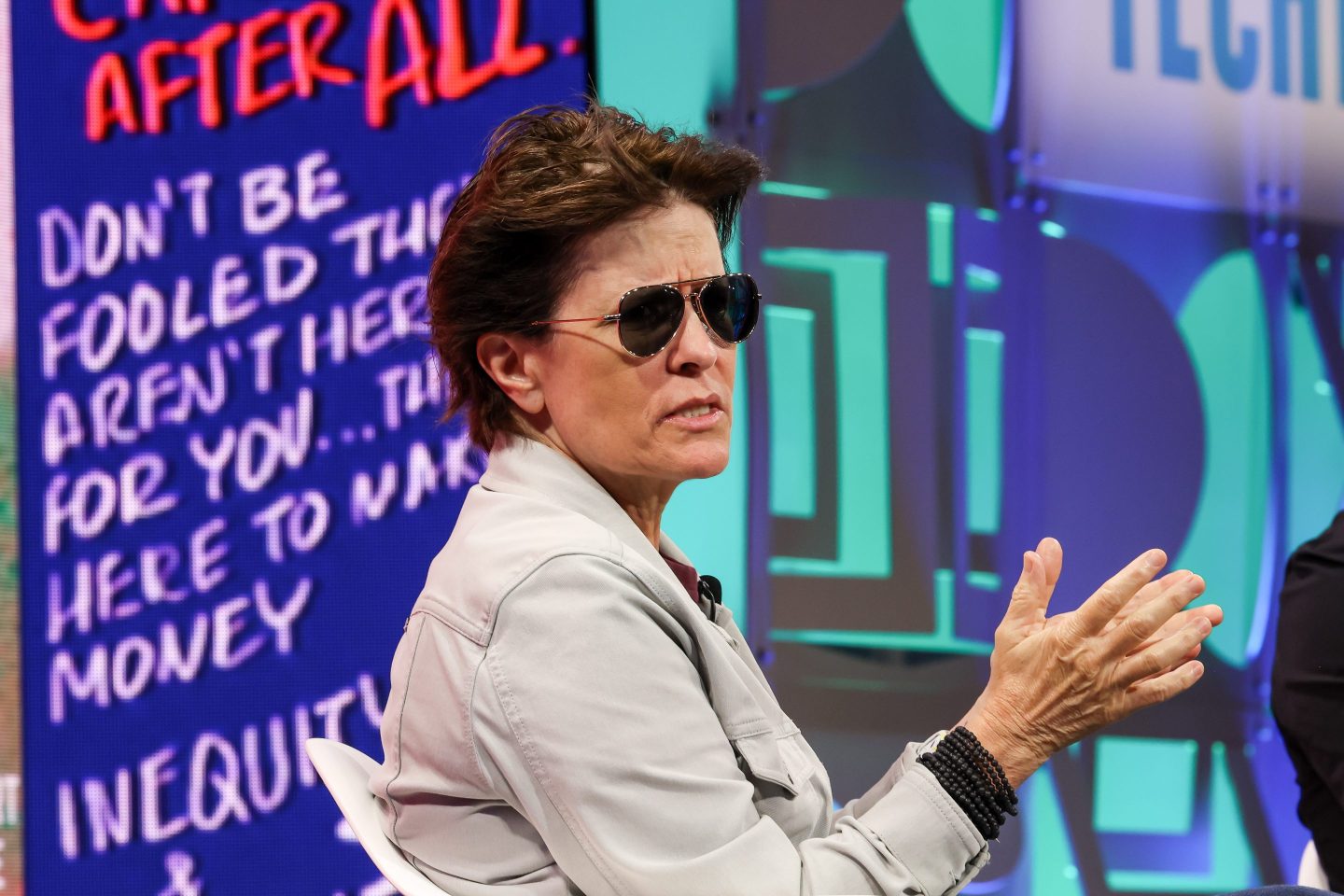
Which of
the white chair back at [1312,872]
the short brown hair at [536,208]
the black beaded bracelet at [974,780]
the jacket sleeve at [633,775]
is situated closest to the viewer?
the jacket sleeve at [633,775]

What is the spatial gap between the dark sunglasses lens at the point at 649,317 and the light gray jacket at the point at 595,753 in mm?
201

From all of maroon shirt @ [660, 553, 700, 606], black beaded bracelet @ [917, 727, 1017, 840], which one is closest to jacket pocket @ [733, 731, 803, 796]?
black beaded bracelet @ [917, 727, 1017, 840]

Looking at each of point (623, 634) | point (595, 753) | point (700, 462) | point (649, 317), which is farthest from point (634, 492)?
point (595, 753)

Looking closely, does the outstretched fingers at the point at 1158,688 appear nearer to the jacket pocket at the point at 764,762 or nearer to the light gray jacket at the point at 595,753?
the light gray jacket at the point at 595,753

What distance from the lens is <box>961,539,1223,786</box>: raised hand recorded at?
1.52 m

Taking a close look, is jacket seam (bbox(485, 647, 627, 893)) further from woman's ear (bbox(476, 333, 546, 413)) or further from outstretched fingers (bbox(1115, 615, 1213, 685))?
outstretched fingers (bbox(1115, 615, 1213, 685))

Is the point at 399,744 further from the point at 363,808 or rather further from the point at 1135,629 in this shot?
the point at 1135,629

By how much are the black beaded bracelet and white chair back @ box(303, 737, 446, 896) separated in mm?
529

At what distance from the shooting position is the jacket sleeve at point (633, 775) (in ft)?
4.48

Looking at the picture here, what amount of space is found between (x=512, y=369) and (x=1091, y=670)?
0.73 meters

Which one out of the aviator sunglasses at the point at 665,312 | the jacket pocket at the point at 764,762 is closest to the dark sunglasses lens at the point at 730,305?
the aviator sunglasses at the point at 665,312

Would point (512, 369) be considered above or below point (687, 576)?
above

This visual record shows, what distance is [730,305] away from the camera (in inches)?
67.5

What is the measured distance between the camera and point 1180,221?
4.14 m
